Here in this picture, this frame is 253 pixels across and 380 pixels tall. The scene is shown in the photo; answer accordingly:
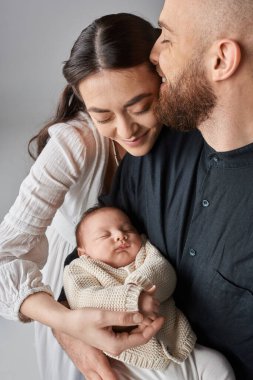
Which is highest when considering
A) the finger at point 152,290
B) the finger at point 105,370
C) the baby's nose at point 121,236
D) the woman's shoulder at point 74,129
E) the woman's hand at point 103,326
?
the woman's shoulder at point 74,129

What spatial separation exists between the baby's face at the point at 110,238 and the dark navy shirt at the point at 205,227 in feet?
0.21

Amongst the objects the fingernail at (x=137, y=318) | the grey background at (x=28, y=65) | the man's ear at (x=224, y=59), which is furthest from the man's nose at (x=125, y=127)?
the grey background at (x=28, y=65)

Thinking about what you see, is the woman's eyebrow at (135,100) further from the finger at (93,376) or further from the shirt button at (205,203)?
the finger at (93,376)

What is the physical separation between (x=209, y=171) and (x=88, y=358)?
58 cm

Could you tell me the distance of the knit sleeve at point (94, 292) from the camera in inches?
47.9

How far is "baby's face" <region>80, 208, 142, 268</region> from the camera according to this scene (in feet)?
4.84

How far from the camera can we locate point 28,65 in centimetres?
252

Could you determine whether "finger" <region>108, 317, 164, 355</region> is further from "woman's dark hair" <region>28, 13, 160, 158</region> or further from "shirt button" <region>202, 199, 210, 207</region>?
"woman's dark hair" <region>28, 13, 160, 158</region>

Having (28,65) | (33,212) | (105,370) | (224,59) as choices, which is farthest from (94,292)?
(28,65)

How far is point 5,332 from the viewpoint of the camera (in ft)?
7.63

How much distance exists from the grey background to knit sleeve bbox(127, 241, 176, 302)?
1.09 metres

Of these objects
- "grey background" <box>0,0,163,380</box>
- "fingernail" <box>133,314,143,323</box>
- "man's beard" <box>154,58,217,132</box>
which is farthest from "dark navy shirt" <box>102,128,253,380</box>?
"grey background" <box>0,0,163,380</box>

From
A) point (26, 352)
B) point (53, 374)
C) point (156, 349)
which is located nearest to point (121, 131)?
point (156, 349)

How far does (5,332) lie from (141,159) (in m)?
1.18
